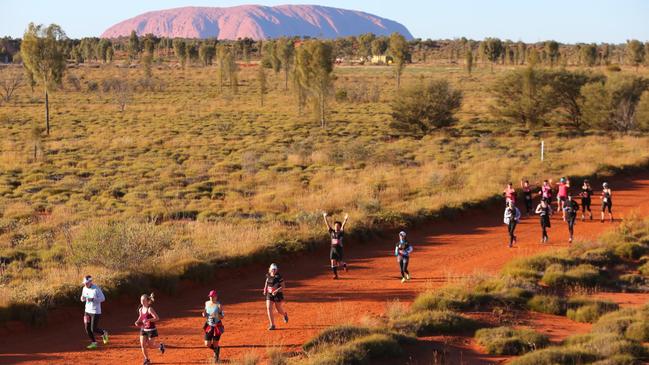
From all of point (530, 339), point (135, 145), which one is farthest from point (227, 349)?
point (135, 145)

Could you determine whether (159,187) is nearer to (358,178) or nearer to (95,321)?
(358,178)

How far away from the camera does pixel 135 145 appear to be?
42250 millimetres

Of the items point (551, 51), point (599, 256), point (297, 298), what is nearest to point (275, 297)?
point (297, 298)

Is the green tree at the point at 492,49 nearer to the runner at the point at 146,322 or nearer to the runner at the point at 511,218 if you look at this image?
the runner at the point at 511,218

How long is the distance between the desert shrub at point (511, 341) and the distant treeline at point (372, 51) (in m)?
76.3

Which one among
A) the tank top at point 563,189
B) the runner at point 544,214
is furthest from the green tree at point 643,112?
the runner at point 544,214

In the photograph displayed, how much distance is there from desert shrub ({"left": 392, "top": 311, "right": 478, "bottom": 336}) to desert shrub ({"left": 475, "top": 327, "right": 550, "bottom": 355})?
611mm

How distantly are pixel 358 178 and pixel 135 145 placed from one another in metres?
17.7

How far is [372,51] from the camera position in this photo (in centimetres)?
14538

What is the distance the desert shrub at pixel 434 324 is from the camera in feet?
39.0

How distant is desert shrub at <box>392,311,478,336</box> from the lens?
11883 mm

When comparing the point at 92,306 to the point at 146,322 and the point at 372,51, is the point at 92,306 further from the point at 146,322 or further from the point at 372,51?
the point at 372,51

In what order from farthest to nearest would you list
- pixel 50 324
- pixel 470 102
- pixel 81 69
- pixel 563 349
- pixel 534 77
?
pixel 81 69, pixel 470 102, pixel 534 77, pixel 50 324, pixel 563 349

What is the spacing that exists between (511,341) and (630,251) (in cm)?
825
